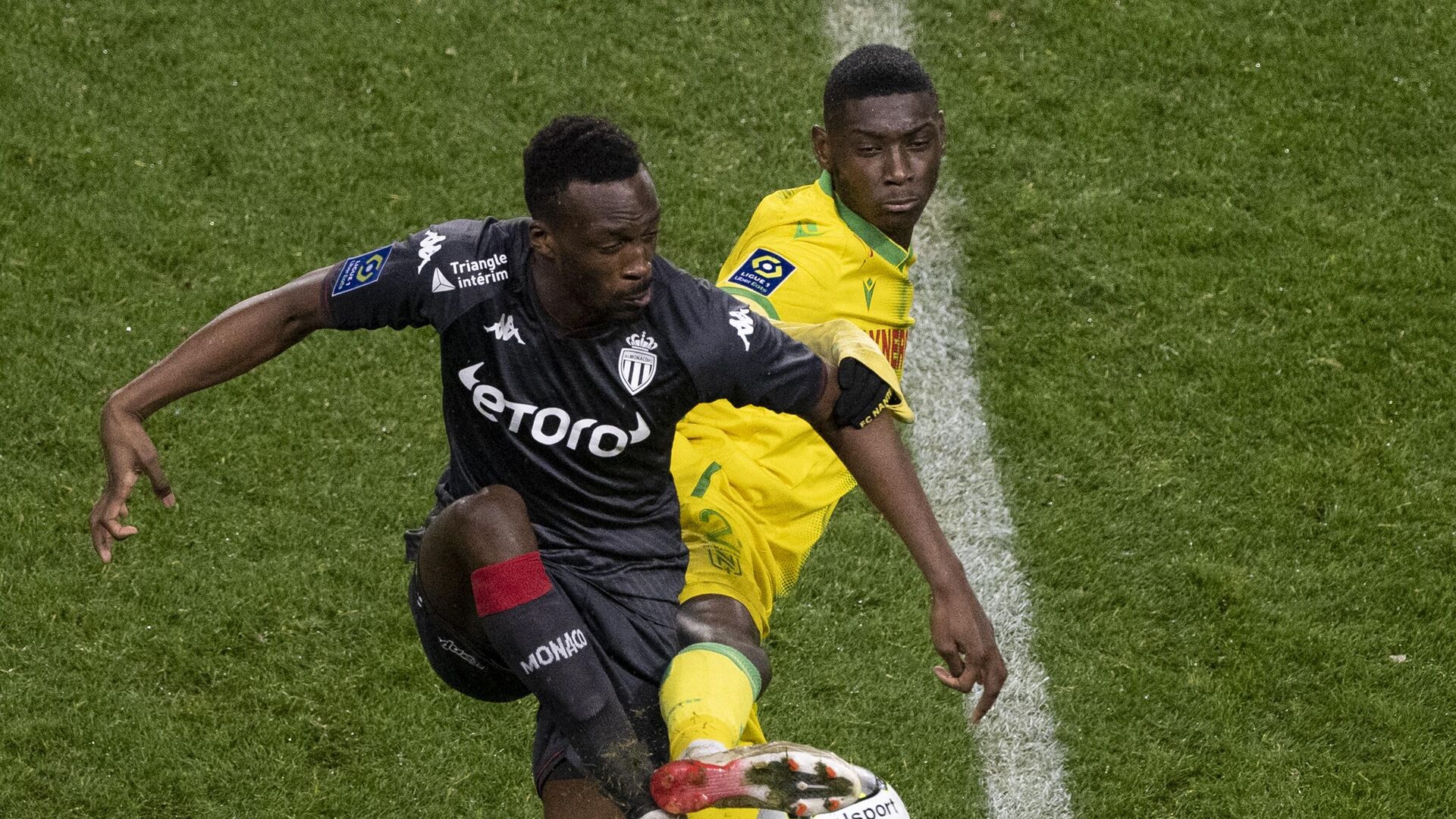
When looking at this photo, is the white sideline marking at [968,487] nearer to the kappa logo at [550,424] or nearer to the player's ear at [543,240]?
the kappa logo at [550,424]

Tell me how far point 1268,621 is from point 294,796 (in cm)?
351

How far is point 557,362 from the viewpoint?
474 centimetres

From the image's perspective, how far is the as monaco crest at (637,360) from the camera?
15.5 ft

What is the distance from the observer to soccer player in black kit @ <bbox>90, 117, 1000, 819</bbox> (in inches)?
180

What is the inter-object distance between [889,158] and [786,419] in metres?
0.86

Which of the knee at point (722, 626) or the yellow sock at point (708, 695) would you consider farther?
the knee at point (722, 626)

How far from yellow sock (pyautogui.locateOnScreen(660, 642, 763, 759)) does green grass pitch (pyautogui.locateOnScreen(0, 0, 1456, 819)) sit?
5.72 feet

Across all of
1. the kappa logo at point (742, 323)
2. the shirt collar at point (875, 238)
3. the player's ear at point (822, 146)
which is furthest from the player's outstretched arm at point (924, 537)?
the player's ear at point (822, 146)

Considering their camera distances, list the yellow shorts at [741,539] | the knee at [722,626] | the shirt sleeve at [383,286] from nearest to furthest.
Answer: the shirt sleeve at [383,286]
the knee at [722,626]
the yellow shorts at [741,539]

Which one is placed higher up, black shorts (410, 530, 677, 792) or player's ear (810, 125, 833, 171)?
player's ear (810, 125, 833, 171)

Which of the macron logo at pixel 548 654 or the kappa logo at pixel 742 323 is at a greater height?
the kappa logo at pixel 742 323

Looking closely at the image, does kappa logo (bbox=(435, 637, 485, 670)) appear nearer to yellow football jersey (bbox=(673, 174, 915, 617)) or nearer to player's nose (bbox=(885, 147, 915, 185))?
yellow football jersey (bbox=(673, 174, 915, 617))

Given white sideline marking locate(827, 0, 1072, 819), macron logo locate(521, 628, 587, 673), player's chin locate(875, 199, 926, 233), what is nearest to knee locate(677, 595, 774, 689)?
macron logo locate(521, 628, 587, 673)

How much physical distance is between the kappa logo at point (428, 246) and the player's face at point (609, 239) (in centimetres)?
33
